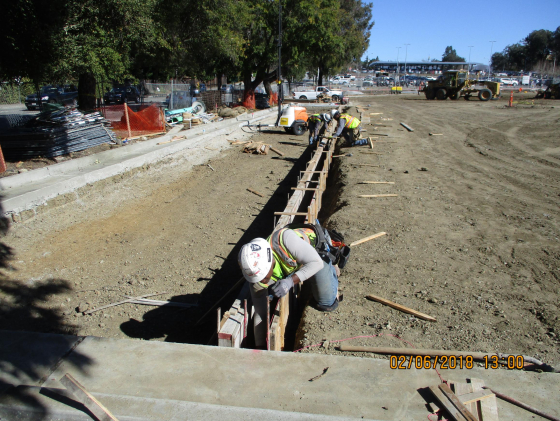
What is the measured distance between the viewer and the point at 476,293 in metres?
4.56

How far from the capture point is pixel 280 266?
150 inches

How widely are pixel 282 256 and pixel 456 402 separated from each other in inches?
69.6

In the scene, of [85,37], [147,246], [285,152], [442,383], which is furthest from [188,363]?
[285,152]

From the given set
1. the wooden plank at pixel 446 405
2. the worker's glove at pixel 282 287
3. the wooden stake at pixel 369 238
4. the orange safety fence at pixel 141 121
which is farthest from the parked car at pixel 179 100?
the wooden plank at pixel 446 405

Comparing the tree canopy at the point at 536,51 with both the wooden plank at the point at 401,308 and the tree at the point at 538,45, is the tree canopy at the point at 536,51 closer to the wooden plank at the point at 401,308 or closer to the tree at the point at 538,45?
the tree at the point at 538,45

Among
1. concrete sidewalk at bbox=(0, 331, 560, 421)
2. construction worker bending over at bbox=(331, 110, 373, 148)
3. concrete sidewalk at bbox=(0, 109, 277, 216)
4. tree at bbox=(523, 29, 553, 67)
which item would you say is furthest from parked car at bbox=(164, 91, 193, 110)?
tree at bbox=(523, 29, 553, 67)

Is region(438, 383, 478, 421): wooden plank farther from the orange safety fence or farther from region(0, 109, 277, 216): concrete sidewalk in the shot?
the orange safety fence

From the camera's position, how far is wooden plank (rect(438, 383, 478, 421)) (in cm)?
277

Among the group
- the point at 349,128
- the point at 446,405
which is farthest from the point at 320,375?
the point at 349,128

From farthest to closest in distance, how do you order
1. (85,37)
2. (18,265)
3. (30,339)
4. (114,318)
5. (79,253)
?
(85,37), (79,253), (18,265), (114,318), (30,339)

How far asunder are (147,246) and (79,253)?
3.69ft

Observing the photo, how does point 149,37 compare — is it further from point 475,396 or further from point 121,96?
point 121,96

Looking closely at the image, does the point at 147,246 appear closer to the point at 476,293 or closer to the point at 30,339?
the point at 30,339
